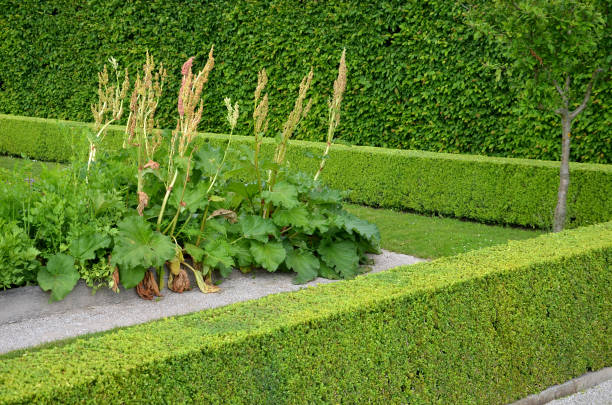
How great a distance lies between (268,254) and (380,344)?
2.21 meters

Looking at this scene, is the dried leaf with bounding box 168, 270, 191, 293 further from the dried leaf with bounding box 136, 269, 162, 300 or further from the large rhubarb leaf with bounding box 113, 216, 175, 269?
the large rhubarb leaf with bounding box 113, 216, 175, 269

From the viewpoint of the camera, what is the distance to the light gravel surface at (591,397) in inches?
161

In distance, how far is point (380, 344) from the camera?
3326 mm

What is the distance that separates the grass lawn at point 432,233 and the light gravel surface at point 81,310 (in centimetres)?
253

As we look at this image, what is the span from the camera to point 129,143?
5.80 metres

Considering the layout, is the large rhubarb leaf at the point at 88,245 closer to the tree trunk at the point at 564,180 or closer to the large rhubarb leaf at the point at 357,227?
the large rhubarb leaf at the point at 357,227

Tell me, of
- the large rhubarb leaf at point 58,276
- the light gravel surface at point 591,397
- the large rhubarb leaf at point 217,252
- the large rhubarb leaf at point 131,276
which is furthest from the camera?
the large rhubarb leaf at point 217,252

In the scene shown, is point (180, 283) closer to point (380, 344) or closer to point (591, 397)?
point (380, 344)

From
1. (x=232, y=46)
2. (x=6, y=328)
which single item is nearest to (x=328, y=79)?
(x=232, y=46)

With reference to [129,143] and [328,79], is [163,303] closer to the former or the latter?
[129,143]

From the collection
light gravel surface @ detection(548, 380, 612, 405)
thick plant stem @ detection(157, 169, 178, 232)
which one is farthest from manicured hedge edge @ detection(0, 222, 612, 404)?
thick plant stem @ detection(157, 169, 178, 232)

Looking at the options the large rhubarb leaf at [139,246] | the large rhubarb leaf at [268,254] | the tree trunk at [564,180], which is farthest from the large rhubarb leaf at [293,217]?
the tree trunk at [564,180]

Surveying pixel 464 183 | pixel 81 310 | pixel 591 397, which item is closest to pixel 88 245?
pixel 81 310

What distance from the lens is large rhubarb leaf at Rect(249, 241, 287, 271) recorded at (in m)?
5.36
